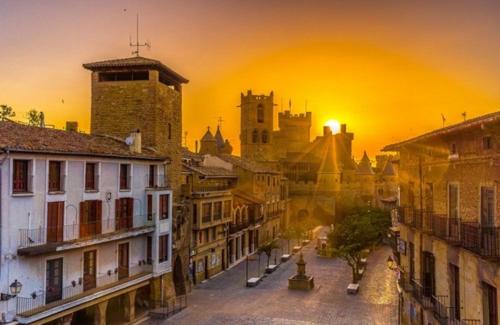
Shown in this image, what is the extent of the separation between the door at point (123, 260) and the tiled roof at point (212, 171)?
15.0 m

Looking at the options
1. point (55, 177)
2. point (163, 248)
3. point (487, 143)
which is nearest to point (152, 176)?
point (163, 248)

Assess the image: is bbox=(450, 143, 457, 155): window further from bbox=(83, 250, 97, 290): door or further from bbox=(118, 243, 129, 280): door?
bbox=(118, 243, 129, 280): door

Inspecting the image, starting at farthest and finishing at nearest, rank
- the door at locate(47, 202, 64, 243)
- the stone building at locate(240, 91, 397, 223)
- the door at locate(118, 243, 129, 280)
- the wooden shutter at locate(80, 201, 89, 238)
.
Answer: the stone building at locate(240, 91, 397, 223) → the door at locate(118, 243, 129, 280) → the wooden shutter at locate(80, 201, 89, 238) → the door at locate(47, 202, 64, 243)

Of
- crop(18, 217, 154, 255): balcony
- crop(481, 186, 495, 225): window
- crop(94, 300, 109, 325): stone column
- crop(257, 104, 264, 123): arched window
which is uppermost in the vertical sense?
crop(257, 104, 264, 123): arched window

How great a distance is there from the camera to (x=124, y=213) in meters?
30.4

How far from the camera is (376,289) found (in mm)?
39188

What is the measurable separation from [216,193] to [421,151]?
24.9 metres

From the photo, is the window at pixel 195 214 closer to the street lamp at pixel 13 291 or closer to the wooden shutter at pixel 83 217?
the wooden shutter at pixel 83 217

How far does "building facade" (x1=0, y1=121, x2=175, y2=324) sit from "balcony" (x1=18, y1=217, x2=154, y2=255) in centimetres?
5

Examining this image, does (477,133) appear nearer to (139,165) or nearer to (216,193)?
(139,165)

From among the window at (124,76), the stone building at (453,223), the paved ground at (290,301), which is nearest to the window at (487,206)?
the stone building at (453,223)

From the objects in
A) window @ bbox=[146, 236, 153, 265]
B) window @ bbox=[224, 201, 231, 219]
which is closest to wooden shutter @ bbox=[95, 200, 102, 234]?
window @ bbox=[146, 236, 153, 265]

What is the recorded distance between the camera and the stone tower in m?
95.2

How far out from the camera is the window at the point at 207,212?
140 ft
